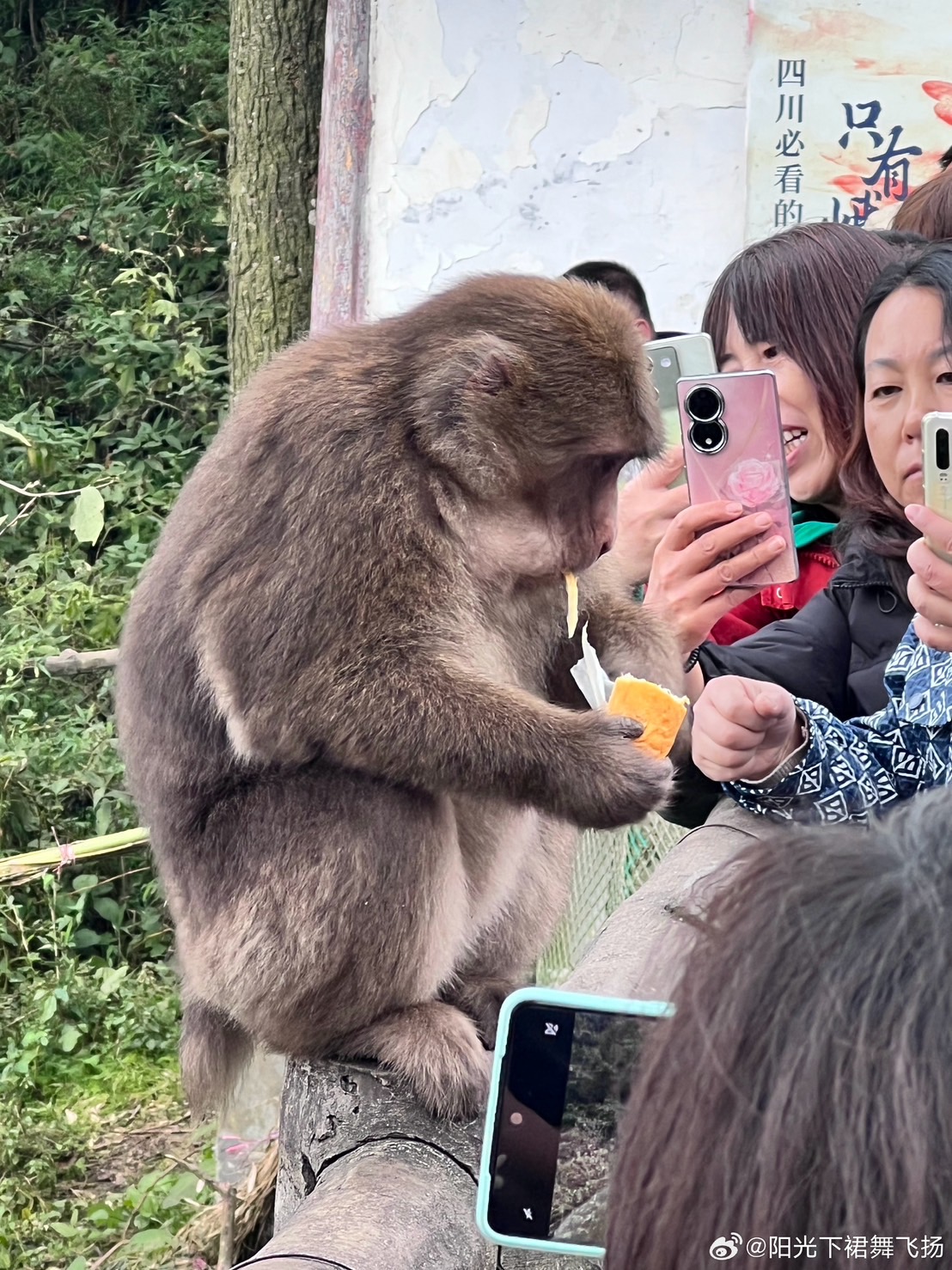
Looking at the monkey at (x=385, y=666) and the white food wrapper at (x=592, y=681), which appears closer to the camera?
the monkey at (x=385, y=666)

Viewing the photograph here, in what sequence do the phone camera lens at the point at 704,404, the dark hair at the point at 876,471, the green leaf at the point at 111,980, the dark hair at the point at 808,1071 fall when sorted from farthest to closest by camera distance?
the green leaf at the point at 111,980 < the phone camera lens at the point at 704,404 < the dark hair at the point at 876,471 < the dark hair at the point at 808,1071

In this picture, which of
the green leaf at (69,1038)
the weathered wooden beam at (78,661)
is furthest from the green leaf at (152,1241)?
the weathered wooden beam at (78,661)

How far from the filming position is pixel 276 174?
15.2 feet

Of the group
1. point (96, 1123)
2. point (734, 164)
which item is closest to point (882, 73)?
point (734, 164)

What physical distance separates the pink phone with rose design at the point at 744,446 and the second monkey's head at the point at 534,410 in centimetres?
7

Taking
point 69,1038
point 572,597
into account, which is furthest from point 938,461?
point 69,1038

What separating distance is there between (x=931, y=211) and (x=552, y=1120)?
6.77ft

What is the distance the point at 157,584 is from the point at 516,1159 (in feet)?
4.62

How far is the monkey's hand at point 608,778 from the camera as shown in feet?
6.56

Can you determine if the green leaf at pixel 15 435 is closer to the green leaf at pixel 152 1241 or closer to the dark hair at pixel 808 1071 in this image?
the green leaf at pixel 152 1241

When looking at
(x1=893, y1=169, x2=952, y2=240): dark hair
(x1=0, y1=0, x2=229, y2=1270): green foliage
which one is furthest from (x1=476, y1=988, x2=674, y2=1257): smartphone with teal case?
(x1=0, y1=0, x2=229, y2=1270): green foliage

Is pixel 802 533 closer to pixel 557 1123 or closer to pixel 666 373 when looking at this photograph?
pixel 666 373

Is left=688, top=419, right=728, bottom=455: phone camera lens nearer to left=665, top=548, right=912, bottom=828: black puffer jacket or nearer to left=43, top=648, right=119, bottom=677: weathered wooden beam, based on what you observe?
left=665, top=548, right=912, bottom=828: black puffer jacket

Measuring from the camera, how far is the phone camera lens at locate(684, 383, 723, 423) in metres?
2.15
